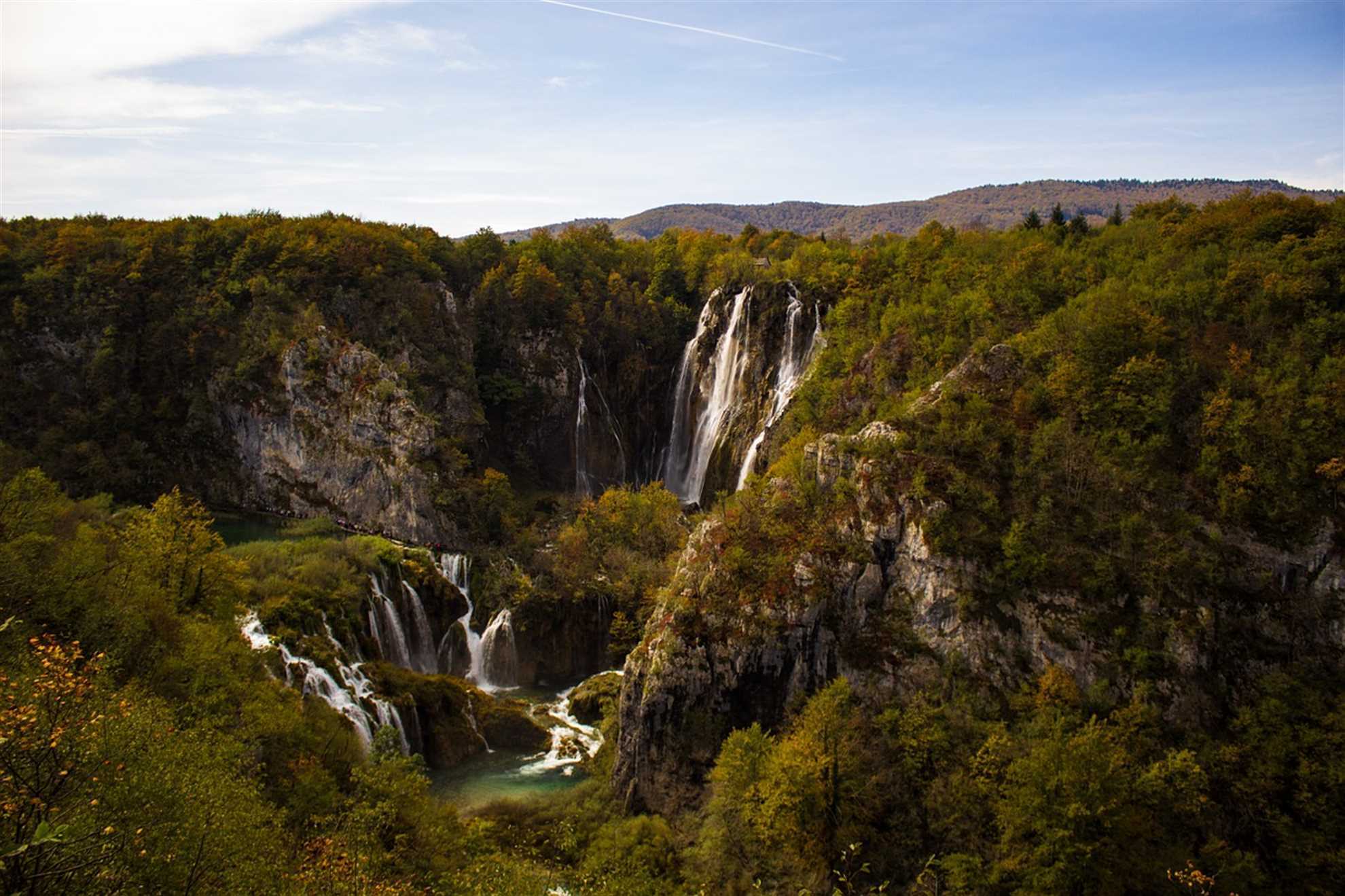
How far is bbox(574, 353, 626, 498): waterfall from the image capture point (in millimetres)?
71312

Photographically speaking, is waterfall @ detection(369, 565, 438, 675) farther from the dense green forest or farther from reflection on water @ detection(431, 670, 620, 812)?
reflection on water @ detection(431, 670, 620, 812)

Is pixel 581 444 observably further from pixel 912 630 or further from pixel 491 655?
pixel 912 630

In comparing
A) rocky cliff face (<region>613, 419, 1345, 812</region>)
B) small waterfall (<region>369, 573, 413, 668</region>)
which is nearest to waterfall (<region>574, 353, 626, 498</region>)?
small waterfall (<region>369, 573, 413, 668</region>)

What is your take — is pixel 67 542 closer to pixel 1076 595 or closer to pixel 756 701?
pixel 756 701

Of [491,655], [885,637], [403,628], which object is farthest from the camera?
[491,655]

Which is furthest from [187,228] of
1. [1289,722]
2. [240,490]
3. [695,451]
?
[1289,722]

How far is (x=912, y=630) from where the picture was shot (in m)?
32.9

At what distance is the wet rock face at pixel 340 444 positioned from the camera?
59.2m

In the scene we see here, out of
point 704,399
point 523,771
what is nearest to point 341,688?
point 523,771

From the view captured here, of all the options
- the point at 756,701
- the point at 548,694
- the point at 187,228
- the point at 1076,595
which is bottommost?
the point at 548,694

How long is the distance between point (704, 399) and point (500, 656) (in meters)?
28.6

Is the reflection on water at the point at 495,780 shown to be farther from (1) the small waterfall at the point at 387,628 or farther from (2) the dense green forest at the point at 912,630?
(1) the small waterfall at the point at 387,628

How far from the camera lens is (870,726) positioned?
31.0 meters

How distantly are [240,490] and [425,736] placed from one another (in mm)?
37551
